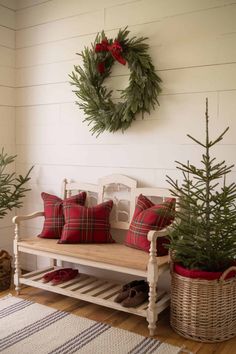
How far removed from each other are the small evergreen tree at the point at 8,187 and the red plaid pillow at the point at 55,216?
0.34 m

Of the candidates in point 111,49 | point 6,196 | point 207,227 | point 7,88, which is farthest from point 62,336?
point 7,88

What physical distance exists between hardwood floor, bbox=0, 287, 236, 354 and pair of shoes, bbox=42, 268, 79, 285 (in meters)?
0.14

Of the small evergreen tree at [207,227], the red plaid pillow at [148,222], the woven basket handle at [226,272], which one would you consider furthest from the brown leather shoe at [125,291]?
the woven basket handle at [226,272]

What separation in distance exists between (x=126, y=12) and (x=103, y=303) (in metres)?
2.18

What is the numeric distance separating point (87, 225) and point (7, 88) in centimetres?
164

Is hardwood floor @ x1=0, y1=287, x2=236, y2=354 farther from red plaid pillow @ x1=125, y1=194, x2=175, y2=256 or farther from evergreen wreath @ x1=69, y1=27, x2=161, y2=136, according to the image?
evergreen wreath @ x1=69, y1=27, x2=161, y2=136

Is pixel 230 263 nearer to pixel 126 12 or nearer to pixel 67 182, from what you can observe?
pixel 67 182

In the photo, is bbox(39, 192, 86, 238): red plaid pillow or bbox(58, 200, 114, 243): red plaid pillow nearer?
bbox(58, 200, 114, 243): red plaid pillow

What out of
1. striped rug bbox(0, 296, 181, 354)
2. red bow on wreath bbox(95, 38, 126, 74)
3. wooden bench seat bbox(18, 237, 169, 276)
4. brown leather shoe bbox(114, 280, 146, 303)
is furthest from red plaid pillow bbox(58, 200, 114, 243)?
red bow on wreath bbox(95, 38, 126, 74)

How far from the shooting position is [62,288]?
2.73 m

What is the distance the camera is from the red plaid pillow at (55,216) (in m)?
2.98

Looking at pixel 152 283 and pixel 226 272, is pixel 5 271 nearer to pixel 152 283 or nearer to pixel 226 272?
pixel 152 283

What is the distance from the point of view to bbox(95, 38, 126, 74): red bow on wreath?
2.75 meters

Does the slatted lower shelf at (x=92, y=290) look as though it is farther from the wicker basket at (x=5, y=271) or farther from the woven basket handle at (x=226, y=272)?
the woven basket handle at (x=226, y=272)
